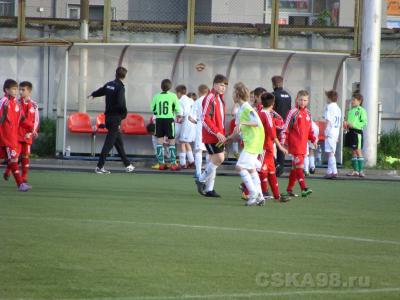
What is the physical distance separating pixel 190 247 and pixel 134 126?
17.5m

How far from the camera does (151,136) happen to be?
93.6ft

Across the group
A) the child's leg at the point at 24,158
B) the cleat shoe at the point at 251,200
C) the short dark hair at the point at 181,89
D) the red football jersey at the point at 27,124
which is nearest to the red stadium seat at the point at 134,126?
the short dark hair at the point at 181,89

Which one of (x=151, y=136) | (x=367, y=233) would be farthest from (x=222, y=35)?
(x=367, y=233)

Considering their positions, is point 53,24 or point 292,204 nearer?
point 292,204

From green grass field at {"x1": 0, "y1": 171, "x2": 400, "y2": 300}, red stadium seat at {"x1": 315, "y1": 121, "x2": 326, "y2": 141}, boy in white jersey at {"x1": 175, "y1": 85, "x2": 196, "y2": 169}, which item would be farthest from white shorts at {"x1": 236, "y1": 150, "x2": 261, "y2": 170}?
red stadium seat at {"x1": 315, "y1": 121, "x2": 326, "y2": 141}

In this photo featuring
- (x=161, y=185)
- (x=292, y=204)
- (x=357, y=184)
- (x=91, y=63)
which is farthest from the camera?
(x=91, y=63)

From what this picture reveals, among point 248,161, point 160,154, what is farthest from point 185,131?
point 248,161

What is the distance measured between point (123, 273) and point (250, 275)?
3.28 ft

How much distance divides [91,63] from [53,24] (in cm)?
269

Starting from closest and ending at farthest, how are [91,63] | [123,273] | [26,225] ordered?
[123,273]
[26,225]
[91,63]

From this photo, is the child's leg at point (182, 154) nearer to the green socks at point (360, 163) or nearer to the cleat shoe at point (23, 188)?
the green socks at point (360, 163)

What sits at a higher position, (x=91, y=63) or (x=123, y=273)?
(x=91, y=63)

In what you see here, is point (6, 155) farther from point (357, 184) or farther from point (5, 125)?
point (357, 184)

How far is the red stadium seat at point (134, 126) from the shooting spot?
28.2m
